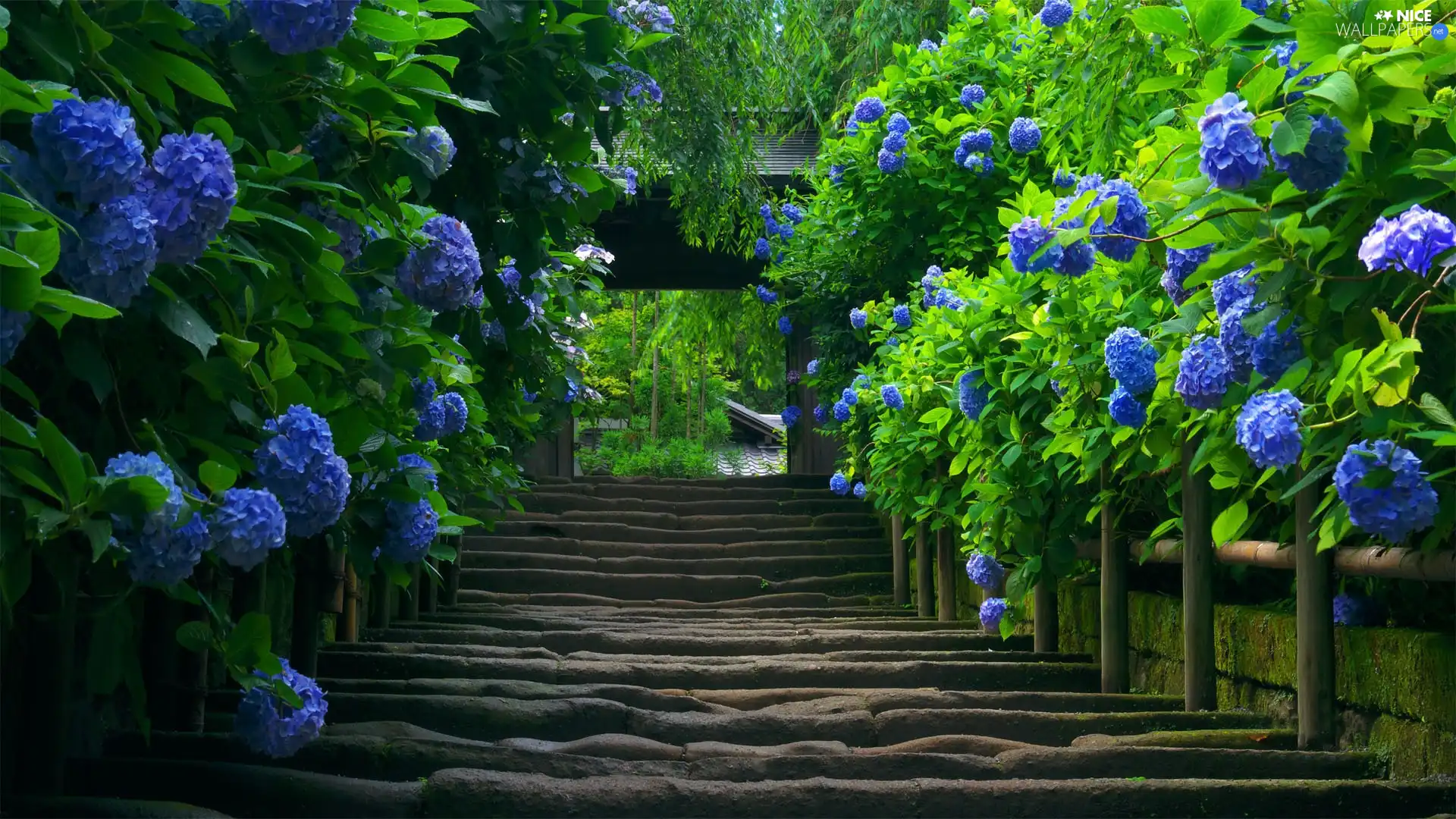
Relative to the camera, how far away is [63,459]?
4.92 ft

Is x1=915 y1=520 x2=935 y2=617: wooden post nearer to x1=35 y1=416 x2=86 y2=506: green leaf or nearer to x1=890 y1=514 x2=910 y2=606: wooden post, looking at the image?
x1=890 y1=514 x2=910 y2=606: wooden post

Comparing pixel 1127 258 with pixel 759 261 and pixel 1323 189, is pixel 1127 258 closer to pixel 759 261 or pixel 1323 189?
pixel 1323 189

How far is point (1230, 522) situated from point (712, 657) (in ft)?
8.97

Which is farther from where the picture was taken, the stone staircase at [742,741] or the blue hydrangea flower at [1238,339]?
the stone staircase at [742,741]

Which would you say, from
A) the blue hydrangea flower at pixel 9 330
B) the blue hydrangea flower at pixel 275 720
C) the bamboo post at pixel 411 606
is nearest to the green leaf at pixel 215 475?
the blue hydrangea flower at pixel 9 330

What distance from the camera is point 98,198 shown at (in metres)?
1.57

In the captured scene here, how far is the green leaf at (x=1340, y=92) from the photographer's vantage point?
207 centimetres

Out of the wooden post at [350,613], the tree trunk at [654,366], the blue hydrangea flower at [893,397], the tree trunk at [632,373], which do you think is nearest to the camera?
the wooden post at [350,613]

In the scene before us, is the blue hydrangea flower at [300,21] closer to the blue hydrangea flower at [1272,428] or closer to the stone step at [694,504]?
the blue hydrangea flower at [1272,428]

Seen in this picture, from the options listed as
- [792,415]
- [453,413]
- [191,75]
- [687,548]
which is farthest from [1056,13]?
[792,415]

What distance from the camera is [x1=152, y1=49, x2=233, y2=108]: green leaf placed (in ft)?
5.81

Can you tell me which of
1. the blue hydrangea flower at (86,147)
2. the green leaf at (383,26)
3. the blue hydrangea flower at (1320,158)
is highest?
the green leaf at (383,26)

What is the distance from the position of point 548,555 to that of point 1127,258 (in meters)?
6.72

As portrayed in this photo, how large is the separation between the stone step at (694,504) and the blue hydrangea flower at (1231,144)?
Result: 8.50 meters
